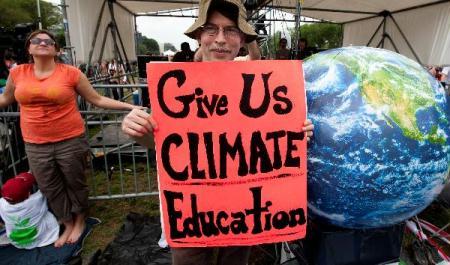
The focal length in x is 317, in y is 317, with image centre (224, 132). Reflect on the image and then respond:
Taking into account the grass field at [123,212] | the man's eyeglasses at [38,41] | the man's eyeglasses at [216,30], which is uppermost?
the man's eyeglasses at [38,41]

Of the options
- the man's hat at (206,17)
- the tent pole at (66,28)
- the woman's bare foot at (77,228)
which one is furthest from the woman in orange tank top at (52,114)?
the tent pole at (66,28)

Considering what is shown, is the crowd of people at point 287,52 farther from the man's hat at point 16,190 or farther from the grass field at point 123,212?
the man's hat at point 16,190

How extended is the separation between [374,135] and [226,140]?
64cm

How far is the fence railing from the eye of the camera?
386 cm

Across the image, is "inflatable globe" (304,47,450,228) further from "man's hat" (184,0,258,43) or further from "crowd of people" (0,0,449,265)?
"crowd of people" (0,0,449,265)

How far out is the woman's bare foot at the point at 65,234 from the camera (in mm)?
3103

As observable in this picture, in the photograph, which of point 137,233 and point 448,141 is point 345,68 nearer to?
point 448,141

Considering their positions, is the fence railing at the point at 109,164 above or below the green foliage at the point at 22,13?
below

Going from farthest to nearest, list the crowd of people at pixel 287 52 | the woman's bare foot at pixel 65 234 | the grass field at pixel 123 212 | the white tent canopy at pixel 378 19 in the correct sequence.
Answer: the white tent canopy at pixel 378 19, the crowd of people at pixel 287 52, the woman's bare foot at pixel 65 234, the grass field at pixel 123 212

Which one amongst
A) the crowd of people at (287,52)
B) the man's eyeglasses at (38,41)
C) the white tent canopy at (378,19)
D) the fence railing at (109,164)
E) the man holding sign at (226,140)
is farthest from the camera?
the white tent canopy at (378,19)

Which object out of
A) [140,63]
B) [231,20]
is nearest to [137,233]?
[231,20]

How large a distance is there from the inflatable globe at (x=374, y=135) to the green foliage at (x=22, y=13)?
40805 millimetres

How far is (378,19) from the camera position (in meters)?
13.4

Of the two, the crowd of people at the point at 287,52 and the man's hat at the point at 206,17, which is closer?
the man's hat at the point at 206,17
